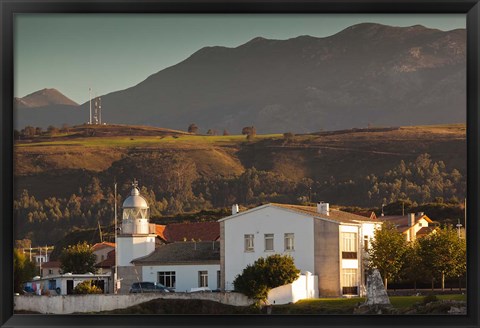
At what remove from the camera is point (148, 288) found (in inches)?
2023

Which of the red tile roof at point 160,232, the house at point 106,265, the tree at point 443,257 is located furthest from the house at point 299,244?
the red tile roof at point 160,232

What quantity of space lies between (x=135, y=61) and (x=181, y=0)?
58.4m

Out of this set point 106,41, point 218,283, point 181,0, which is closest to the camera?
point 181,0

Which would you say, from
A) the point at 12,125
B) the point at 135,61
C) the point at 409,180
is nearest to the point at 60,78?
the point at 135,61

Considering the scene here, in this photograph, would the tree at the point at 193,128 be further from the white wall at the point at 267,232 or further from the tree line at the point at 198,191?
the white wall at the point at 267,232

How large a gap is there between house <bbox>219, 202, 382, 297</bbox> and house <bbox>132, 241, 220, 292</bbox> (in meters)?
1.32

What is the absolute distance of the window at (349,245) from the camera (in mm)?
51500

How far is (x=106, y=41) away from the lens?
85.8 meters

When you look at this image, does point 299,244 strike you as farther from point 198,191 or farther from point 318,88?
point 318,88

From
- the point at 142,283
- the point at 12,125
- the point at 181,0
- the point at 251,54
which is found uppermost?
the point at 251,54

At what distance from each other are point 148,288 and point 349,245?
9.53m

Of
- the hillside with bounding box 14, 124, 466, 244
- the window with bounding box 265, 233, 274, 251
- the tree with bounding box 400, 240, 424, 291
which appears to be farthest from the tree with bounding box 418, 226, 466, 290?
the hillside with bounding box 14, 124, 466, 244

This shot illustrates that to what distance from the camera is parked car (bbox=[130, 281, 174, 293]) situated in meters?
50.5

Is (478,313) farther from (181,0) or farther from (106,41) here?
(106,41)
